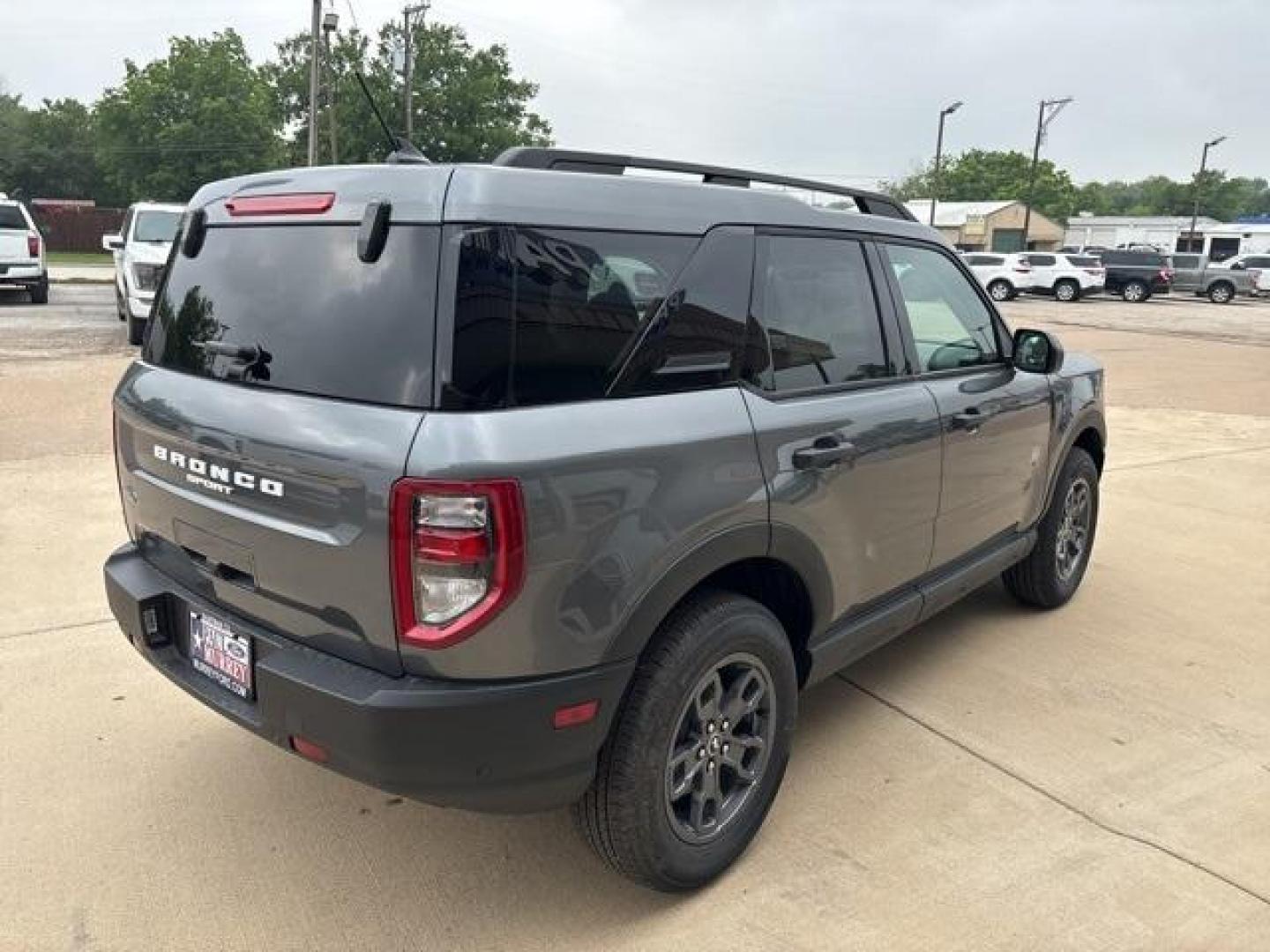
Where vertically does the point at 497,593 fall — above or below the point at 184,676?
above

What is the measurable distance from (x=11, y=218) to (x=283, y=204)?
19148 millimetres

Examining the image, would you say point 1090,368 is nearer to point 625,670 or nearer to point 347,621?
point 625,670

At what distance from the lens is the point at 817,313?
3.04 meters

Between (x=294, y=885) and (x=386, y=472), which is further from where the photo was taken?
(x=294, y=885)

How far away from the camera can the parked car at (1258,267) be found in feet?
119

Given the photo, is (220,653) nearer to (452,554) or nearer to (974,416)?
(452,554)

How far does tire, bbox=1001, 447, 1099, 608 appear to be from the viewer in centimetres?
455

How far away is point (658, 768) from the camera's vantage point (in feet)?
8.11

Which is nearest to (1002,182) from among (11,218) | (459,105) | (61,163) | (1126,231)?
(1126,231)

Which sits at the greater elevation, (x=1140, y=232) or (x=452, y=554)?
(x=1140, y=232)

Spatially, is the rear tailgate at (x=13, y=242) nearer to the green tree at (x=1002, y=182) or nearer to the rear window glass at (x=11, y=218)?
the rear window glass at (x=11, y=218)

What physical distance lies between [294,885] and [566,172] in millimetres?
1957

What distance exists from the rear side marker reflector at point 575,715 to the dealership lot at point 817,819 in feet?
2.12

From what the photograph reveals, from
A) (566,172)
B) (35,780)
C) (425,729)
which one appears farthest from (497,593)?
(35,780)
